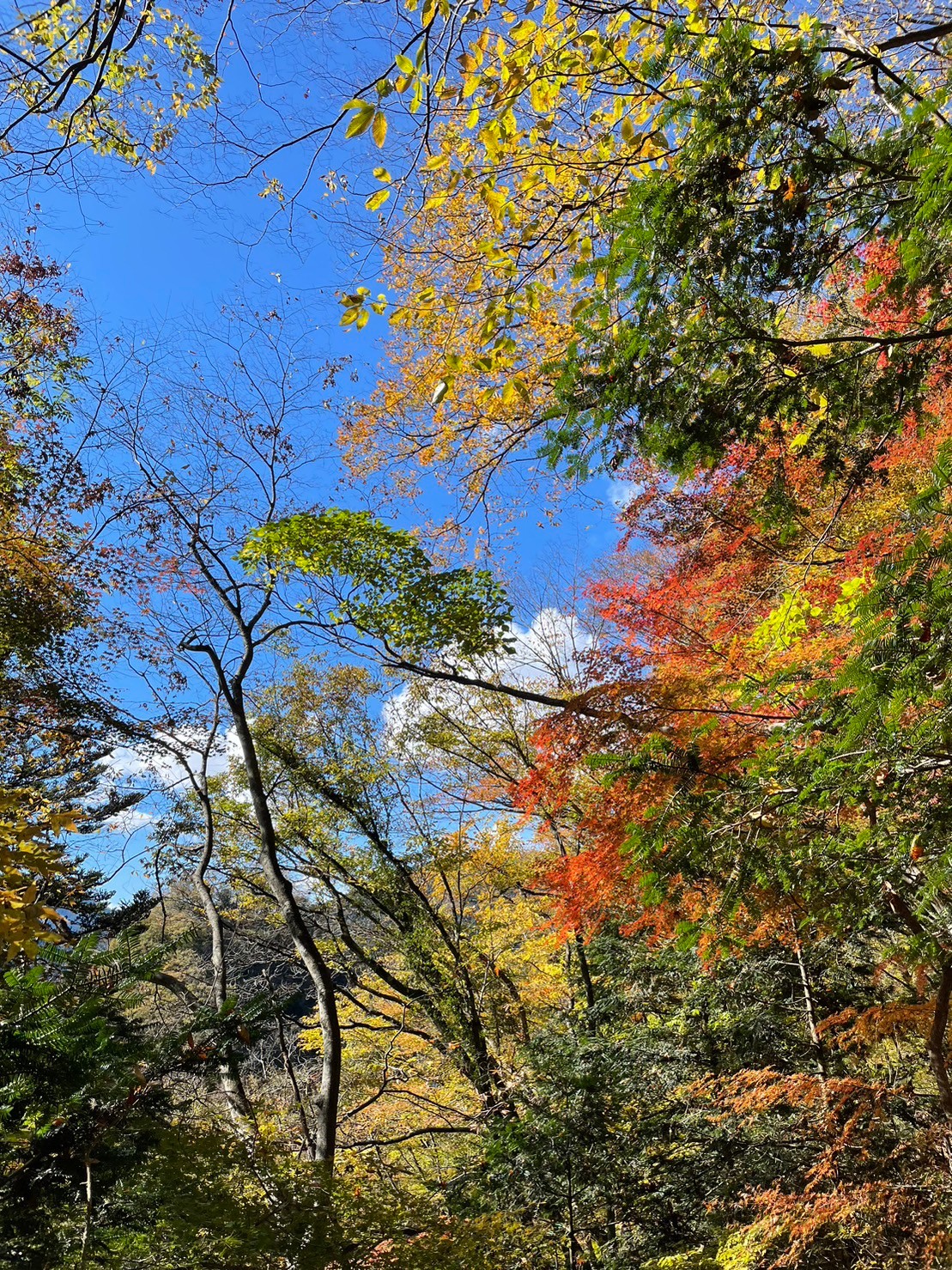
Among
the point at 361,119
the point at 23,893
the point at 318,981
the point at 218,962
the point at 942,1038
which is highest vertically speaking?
the point at 361,119

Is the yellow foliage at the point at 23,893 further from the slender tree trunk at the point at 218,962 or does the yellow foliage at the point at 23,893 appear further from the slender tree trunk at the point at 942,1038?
the slender tree trunk at the point at 942,1038

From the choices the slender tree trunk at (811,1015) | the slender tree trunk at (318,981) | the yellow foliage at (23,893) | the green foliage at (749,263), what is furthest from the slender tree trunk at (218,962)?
the slender tree trunk at (811,1015)

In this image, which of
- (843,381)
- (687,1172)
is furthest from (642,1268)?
(843,381)

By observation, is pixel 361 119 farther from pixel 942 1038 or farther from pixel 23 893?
pixel 942 1038

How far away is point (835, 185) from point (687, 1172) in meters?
6.54

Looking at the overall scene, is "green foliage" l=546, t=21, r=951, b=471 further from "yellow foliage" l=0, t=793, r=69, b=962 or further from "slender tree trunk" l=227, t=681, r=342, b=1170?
"slender tree trunk" l=227, t=681, r=342, b=1170

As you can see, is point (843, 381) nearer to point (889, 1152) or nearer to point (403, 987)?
point (889, 1152)

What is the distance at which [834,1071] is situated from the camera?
5.72m

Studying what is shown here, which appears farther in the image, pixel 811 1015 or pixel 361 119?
pixel 811 1015

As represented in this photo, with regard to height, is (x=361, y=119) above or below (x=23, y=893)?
above

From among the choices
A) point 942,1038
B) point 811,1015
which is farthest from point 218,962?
point 942,1038

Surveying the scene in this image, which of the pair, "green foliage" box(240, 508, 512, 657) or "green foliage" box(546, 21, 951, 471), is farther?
"green foliage" box(240, 508, 512, 657)

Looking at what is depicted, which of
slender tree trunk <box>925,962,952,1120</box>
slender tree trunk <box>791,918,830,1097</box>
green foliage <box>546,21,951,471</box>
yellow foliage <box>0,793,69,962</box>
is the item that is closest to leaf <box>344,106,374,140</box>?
→ green foliage <box>546,21,951,471</box>

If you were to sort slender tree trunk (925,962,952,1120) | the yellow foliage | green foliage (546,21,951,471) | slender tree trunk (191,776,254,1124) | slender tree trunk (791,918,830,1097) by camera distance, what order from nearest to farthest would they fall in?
the yellow foliage → green foliage (546,21,951,471) → slender tree trunk (925,962,952,1120) → slender tree trunk (191,776,254,1124) → slender tree trunk (791,918,830,1097)
